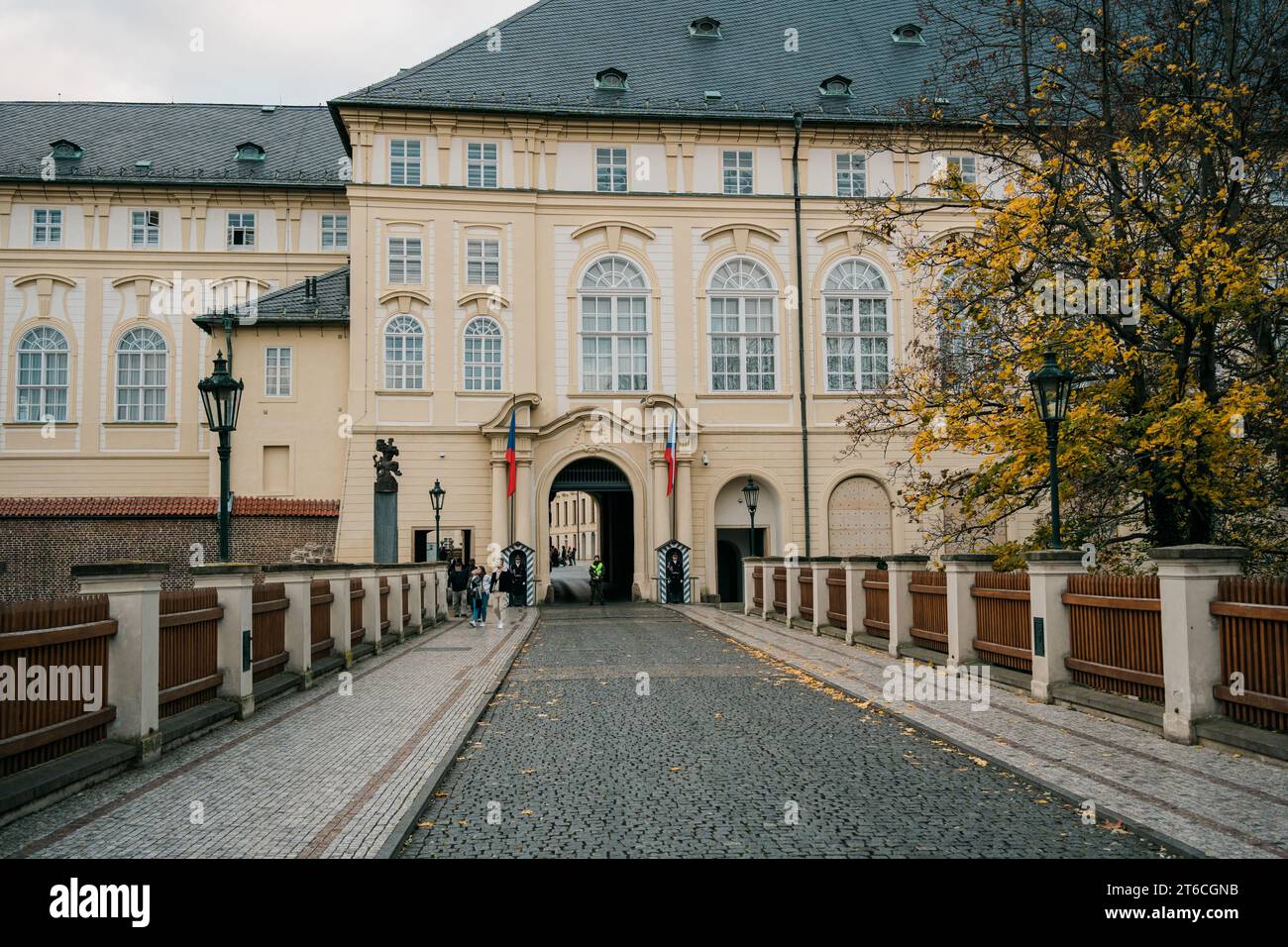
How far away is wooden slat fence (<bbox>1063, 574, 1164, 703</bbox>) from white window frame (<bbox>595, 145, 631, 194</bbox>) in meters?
31.0

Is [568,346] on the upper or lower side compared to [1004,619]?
upper

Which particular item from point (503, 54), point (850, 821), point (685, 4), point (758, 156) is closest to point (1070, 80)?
point (850, 821)

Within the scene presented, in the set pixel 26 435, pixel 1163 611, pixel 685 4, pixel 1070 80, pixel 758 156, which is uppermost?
pixel 685 4

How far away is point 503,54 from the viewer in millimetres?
41562

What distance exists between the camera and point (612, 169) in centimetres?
4097

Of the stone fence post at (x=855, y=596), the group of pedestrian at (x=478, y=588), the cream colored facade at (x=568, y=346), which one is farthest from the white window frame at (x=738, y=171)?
the stone fence post at (x=855, y=596)

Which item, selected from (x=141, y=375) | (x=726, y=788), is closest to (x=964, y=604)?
(x=726, y=788)

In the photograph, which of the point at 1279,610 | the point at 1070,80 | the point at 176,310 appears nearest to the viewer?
the point at 1279,610

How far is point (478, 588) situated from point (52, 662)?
64.9 ft

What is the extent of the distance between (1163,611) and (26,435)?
150 feet

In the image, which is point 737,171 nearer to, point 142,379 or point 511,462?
point 511,462

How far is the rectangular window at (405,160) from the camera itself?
39469 mm

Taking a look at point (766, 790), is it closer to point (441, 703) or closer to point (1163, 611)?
point (1163, 611)

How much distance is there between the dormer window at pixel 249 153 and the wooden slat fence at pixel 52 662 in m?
46.6
